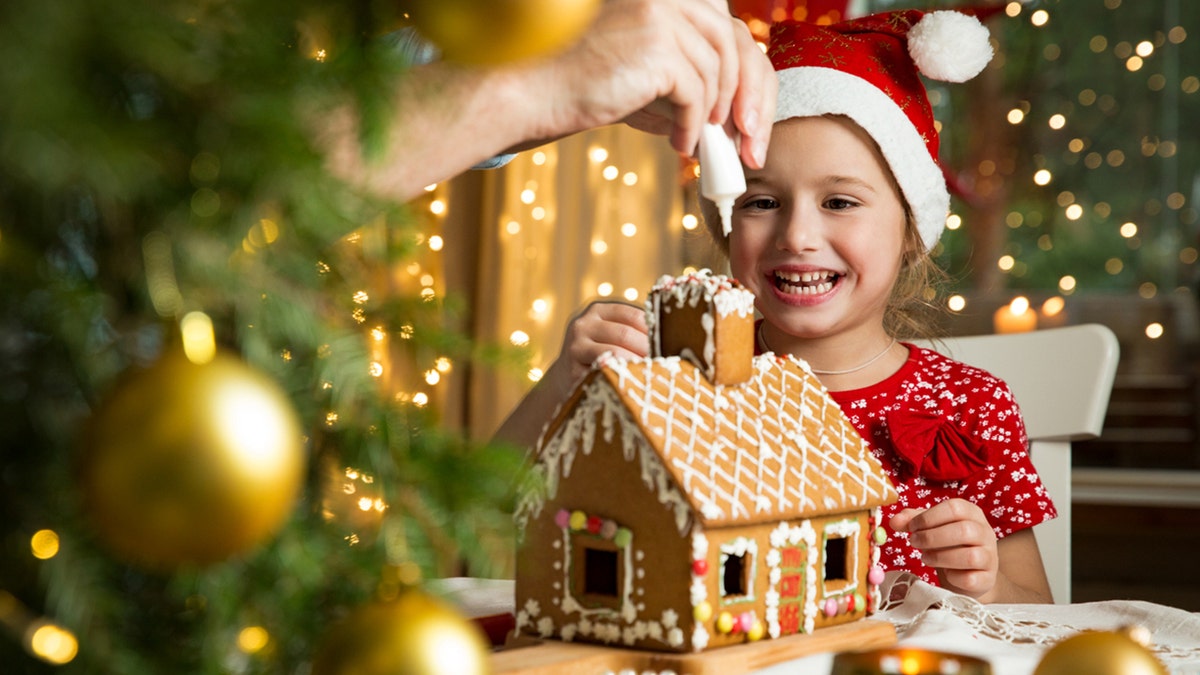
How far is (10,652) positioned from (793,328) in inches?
47.4

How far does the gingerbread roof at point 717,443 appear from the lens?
791mm

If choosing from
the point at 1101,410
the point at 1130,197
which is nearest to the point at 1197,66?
the point at 1130,197

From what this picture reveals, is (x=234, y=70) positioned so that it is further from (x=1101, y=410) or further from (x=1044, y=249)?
(x=1044, y=249)

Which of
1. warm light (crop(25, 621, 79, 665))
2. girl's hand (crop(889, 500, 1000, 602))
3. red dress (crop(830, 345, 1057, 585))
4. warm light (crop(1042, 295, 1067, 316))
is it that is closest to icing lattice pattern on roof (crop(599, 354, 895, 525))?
girl's hand (crop(889, 500, 1000, 602))

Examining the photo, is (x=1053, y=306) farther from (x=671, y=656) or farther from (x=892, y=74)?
(x=671, y=656)

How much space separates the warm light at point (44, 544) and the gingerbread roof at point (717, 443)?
17.7 inches

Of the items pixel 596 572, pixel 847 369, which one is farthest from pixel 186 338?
pixel 847 369

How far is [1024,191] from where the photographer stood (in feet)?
14.0

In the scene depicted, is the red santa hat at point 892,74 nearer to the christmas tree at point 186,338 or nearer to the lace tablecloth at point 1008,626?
the lace tablecloth at point 1008,626

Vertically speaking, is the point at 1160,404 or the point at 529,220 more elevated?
the point at 529,220

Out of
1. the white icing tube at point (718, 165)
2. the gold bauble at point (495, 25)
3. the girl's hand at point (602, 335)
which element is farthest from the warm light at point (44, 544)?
the girl's hand at point (602, 335)

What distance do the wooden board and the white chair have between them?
84 cm

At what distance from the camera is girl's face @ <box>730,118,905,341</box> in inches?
57.5

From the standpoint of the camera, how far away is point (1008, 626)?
2.95ft
